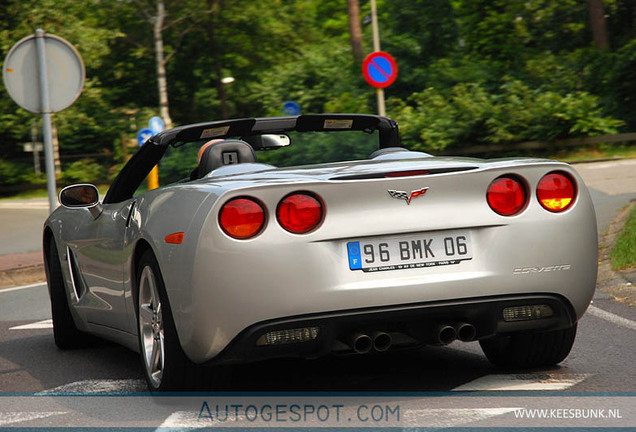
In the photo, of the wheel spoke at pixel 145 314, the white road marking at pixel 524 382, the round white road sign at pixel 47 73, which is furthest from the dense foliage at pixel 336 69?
the wheel spoke at pixel 145 314

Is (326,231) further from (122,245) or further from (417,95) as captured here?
(417,95)

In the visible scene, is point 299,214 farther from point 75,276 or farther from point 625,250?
point 625,250

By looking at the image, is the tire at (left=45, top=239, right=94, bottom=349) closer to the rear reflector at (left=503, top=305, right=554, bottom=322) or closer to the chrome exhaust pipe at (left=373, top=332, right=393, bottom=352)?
the chrome exhaust pipe at (left=373, top=332, right=393, bottom=352)

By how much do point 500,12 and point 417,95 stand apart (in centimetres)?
683

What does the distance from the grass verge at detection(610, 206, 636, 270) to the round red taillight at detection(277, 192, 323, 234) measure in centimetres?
546

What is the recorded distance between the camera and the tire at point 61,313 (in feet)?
21.9

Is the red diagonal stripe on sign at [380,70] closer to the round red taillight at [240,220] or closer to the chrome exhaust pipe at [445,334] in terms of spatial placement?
the chrome exhaust pipe at [445,334]

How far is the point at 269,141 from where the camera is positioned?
18.6 feet

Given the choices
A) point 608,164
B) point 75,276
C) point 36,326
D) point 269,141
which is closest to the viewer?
point 269,141

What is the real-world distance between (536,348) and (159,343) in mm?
1794

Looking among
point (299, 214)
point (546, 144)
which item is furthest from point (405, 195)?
point (546, 144)

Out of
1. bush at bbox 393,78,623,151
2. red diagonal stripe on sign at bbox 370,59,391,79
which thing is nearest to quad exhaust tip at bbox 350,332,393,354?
red diagonal stripe on sign at bbox 370,59,391,79

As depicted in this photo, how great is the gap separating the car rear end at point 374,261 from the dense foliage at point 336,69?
25.9 meters

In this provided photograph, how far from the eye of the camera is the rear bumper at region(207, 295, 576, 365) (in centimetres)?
423
